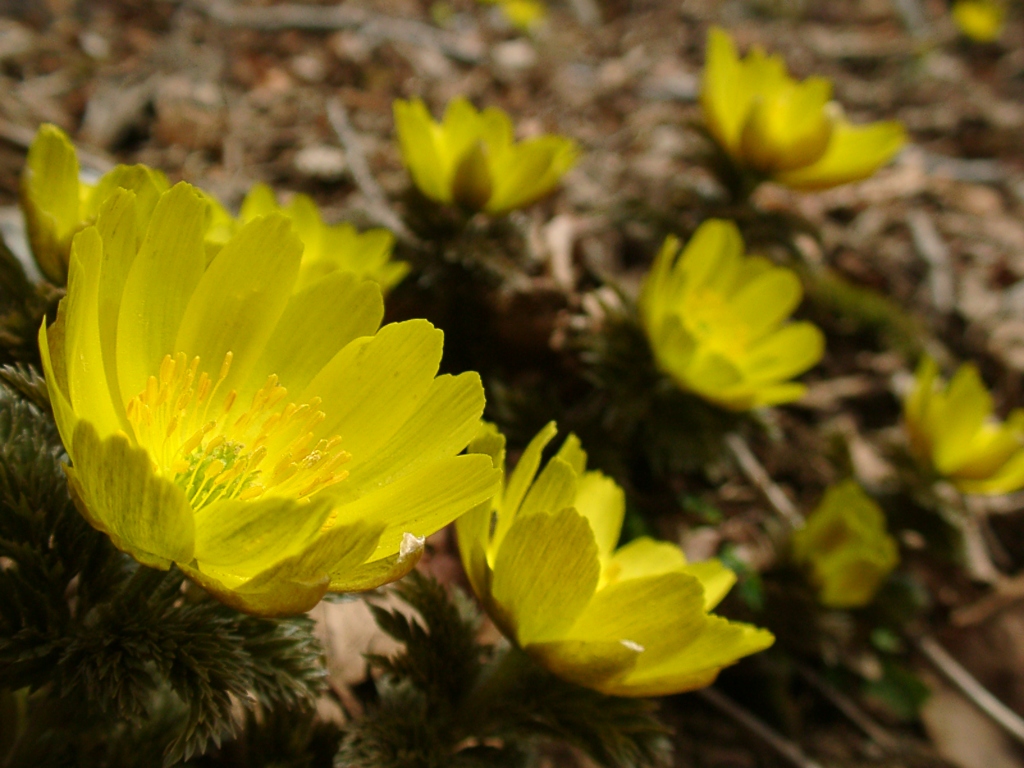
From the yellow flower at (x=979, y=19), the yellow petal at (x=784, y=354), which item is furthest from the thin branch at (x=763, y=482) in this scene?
the yellow flower at (x=979, y=19)

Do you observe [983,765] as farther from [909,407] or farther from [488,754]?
[488,754]

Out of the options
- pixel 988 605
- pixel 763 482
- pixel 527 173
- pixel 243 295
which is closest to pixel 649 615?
pixel 243 295

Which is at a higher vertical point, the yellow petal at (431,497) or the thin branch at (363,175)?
the yellow petal at (431,497)

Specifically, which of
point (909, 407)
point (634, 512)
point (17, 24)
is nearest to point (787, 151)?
point (909, 407)

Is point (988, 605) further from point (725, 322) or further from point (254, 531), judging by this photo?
point (254, 531)

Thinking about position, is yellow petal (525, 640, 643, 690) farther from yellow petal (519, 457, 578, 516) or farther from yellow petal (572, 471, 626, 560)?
yellow petal (572, 471, 626, 560)

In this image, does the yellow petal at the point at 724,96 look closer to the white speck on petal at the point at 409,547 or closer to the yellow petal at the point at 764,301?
the yellow petal at the point at 764,301

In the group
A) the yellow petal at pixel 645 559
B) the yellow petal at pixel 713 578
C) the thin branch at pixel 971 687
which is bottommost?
the thin branch at pixel 971 687
